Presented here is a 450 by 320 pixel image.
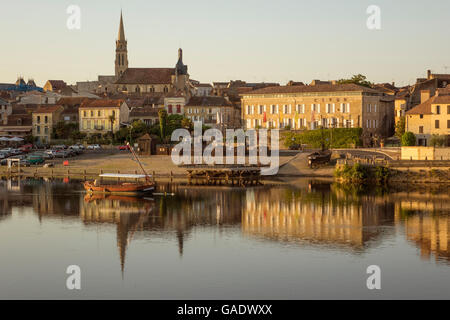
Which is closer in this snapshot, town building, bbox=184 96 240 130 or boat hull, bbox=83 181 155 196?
boat hull, bbox=83 181 155 196

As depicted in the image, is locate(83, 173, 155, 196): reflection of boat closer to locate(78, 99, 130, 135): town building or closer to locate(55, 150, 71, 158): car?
locate(55, 150, 71, 158): car

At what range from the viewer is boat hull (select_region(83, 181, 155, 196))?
55219mm

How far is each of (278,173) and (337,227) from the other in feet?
83.1

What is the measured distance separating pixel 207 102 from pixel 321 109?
1059 inches

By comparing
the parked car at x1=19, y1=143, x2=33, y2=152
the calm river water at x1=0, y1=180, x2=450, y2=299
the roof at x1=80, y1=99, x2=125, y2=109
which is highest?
the roof at x1=80, y1=99, x2=125, y2=109

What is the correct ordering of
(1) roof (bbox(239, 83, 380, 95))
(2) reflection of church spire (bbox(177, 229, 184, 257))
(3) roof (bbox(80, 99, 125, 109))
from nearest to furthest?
(2) reflection of church spire (bbox(177, 229, 184, 257)) < (1) roof (bbox(239, 83, 380, 95)) < (3) roof (bbox(80, 99, 125, 109))

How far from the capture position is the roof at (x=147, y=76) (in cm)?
14338

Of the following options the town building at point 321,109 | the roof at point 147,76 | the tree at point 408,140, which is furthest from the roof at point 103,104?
the tree at point 408,140

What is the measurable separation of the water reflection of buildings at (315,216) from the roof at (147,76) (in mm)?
89944

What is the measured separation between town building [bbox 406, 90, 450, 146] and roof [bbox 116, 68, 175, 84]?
75757 millimetres

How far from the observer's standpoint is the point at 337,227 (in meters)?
41.5

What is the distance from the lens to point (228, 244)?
37312mm

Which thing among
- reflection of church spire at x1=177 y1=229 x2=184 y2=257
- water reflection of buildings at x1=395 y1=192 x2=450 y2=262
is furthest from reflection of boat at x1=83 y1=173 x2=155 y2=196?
water reflection of buildings at x1=395 y1=192 x2=450 y2=262

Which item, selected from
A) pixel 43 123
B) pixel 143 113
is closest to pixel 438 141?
pixel 143 113
